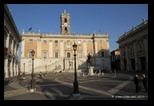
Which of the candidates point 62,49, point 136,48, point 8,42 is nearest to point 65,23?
point 62,49

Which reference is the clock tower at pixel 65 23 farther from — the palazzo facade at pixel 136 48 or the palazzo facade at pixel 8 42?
the palazzo facade at pixel 8 42

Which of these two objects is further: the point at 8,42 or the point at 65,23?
the point at 65,23

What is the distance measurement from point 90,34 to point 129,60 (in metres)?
23.4

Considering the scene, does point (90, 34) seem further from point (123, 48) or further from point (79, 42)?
point (123, 48)

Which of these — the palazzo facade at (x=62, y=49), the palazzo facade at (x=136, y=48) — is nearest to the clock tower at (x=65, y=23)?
the palazzo facade at (x=62, y=49)

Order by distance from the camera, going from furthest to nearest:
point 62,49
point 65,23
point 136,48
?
point 65,23, point 62,49, point 136,48

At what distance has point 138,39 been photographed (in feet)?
153

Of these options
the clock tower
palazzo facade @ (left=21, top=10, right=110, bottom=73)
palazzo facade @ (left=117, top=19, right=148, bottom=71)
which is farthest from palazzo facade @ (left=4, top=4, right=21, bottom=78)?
the clock tower

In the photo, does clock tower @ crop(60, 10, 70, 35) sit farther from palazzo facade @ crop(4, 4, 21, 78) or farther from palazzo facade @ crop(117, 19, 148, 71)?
palazzo facade @ crop(4, 4, 21, 78)

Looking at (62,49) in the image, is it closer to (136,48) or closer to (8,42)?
(136,48)

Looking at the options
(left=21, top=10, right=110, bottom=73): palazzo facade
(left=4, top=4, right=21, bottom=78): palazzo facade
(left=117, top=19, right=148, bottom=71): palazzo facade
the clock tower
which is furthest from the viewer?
the clock tower

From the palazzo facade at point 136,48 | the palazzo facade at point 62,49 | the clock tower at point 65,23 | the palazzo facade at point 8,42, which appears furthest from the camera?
the clock tower at point 65,23

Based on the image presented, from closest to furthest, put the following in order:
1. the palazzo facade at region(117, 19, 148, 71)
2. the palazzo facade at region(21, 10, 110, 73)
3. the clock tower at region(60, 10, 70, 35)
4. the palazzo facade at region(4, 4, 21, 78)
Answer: the palazzo facade at region(4, 4, 21, 78)
the palazzo facade at region(117, 19, 148, 71)
the palazzo facade at region(21, 10, 110, 73)
the clock tower at region(60, 10, 70, 35)
